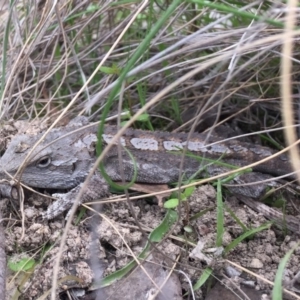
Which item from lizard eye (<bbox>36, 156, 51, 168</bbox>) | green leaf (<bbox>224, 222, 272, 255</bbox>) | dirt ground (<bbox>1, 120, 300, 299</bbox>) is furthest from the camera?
lizard eye (<bbox>36, 156, 51, 168</bbox>)

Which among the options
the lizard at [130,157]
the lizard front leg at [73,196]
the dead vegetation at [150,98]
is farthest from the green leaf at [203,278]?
the lizard front leg at [73,196]

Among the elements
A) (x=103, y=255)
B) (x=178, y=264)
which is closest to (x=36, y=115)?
(x=103, y=255)

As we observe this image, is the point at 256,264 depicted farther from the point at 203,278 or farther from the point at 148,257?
the point at 148,257

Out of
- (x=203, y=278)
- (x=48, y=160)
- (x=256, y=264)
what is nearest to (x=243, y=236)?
(x=256, y=264)

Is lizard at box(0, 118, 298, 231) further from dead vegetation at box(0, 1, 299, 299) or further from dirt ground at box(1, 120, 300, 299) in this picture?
dirt ground at box(1, 120, 300, 299)

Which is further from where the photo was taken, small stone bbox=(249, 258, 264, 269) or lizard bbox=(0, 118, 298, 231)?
lizard bbox=(0, 118, 298, 231)

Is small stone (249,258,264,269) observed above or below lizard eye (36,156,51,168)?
below

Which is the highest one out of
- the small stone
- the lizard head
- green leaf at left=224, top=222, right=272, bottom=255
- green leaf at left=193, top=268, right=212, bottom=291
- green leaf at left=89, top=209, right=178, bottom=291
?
the lizard head

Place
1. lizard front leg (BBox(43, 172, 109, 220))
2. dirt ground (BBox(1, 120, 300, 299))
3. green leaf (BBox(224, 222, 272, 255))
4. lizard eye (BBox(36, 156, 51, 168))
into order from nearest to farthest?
1. dirt ground (BBox(1, 120, 300, 299))
2. green leaf (BBox(224, 222, 272, 255))
3. lizard front leg (BBox(43, 172, 109, 220))
4. lizard eye (BBox(36, 156, 51, 168))

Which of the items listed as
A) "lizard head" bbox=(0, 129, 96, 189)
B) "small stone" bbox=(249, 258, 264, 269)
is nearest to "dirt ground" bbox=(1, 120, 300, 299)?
"small stone" bbox=(249, 258, 264, 269)
